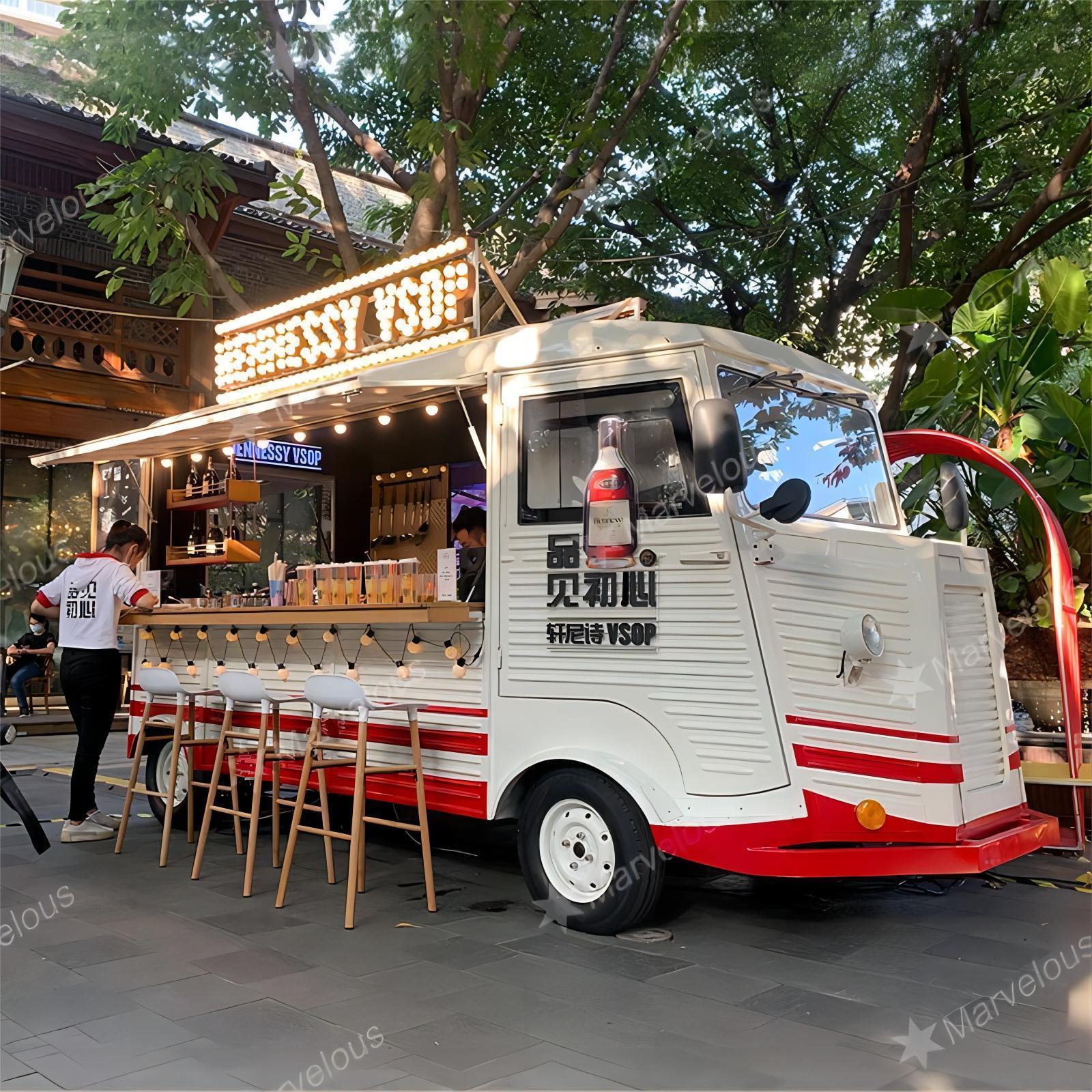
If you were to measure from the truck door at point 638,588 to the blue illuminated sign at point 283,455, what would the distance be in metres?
4.45

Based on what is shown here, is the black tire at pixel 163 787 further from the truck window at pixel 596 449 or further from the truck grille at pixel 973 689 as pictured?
the truck grille at pixel 973 689

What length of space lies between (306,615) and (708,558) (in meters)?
2.71

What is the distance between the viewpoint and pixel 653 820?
479 centimetres

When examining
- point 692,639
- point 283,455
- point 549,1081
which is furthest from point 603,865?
point 283,455

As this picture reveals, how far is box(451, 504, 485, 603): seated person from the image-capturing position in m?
7.26

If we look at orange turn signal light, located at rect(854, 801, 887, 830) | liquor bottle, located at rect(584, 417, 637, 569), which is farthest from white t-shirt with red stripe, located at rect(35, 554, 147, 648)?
orange turn signal light, located at rect(854, 801, 887, 830)

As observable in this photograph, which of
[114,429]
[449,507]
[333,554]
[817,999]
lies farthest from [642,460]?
[114,429]

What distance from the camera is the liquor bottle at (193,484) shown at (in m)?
9.58

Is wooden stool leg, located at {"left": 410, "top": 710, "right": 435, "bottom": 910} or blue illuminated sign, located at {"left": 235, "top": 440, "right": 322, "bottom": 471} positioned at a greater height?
blue illuminated sign, located at {"left": 235, "top": 440, "right": 322, "bottom": 471}

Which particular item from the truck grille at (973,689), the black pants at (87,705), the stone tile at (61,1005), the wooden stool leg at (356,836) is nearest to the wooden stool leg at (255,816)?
the wooden stool leg at (356,836)

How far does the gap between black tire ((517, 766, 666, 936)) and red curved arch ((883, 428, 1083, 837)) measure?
2767 mm

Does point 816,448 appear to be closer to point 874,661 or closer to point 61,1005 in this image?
point 874,661

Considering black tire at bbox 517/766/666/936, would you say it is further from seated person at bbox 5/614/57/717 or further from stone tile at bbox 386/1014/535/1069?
seated person at bbox 5/614/57/717

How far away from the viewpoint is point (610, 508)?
16.4 feet
